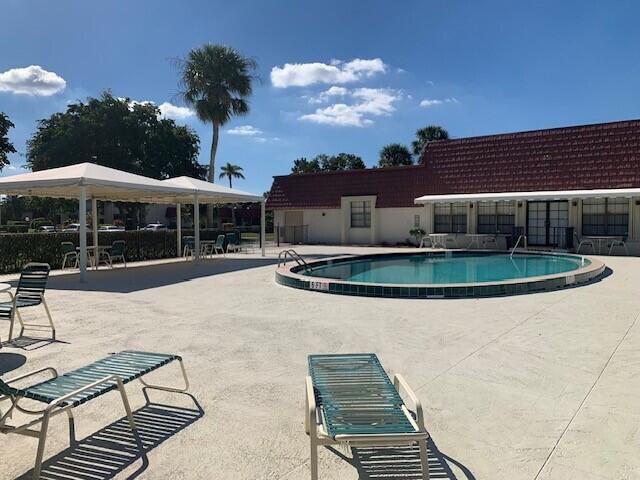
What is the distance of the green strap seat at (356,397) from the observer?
2744 millimetres

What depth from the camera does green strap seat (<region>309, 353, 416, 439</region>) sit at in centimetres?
274

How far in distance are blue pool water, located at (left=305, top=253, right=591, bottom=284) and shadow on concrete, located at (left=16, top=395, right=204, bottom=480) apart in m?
9.36

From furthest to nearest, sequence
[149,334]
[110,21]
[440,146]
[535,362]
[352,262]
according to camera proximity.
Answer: [440,146] → [352,262] → [110,21] → [149,334] → [535,362]

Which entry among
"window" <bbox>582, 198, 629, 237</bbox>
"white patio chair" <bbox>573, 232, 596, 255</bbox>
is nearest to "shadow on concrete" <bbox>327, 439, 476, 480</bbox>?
"white patio chair" <bbox>573, 232, 596, 255</bbox>

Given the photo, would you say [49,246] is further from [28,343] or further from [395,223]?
[395,223]

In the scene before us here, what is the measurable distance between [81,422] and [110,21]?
13.7 meters

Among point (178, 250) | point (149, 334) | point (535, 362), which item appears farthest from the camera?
point (178, 250)

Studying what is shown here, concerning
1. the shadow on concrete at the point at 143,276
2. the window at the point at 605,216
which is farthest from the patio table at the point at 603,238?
the shadow on concrete at the point at 143,276

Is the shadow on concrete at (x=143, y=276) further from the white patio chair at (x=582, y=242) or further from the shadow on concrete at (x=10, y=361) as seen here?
the white patio chair at (x=582, y=242)

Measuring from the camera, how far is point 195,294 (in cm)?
1011

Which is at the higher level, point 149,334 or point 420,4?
point 420,4

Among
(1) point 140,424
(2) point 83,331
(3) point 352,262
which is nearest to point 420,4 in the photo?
(3) point 352,262

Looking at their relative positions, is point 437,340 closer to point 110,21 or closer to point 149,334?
point 149,334

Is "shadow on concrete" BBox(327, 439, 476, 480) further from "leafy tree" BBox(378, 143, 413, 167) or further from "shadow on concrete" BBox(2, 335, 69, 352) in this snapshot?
"leafy tree" BBox(378, 143, 413, 167)
